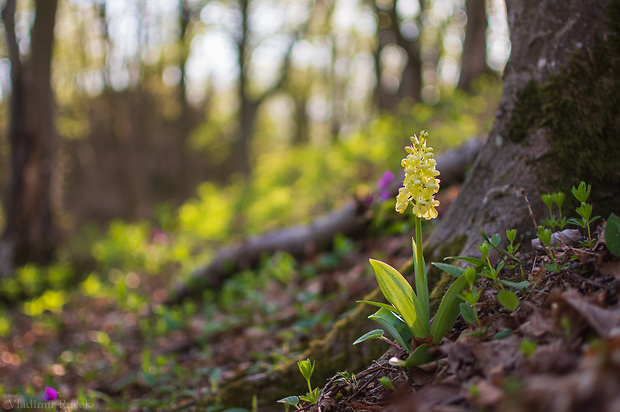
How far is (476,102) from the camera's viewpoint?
6.14 m

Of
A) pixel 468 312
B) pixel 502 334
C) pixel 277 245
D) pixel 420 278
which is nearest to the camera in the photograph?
pixel 502 334

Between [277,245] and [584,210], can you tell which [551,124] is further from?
[277,245]

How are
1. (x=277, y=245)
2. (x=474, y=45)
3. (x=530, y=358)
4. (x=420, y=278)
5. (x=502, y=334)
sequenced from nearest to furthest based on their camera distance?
1. (x=530, y=358)
2. (x=502, y=334)
3. (x=420, y=278)
4. (x=277, y=245)
5. (x=474, y=45)

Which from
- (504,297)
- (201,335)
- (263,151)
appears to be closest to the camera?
(504,297)

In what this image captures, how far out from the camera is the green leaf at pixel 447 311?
55.3 inches

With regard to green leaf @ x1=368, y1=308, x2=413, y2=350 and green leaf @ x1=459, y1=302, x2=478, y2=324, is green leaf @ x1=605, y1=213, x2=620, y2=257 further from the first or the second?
green leaf @ x1=368, y1=308, x2=413, y2=350

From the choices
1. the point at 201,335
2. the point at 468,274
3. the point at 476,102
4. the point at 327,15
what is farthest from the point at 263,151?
the point at 468,274

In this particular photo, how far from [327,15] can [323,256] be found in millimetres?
12846

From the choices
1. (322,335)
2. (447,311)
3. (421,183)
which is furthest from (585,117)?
(322,335)

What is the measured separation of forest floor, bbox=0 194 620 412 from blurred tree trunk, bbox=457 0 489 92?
522cm

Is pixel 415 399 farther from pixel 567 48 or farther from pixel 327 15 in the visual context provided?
pixel 327 15

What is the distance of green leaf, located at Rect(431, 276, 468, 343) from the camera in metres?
1.41

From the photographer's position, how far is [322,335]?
8.38ft

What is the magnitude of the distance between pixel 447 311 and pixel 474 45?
7.57 meters
